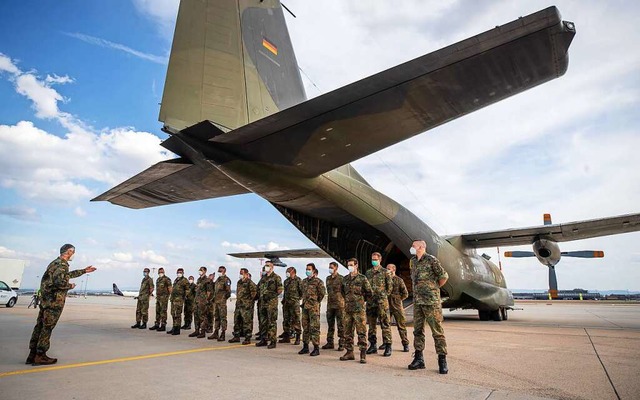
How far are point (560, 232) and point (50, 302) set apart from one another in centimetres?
1427

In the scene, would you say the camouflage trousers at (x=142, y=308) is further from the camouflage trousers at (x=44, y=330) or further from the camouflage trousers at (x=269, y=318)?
the camouflage trousers at (x=44, y=330)

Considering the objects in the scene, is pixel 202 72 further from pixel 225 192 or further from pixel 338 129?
pixel 225 192

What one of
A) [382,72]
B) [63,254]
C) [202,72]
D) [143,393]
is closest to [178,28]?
[202,72]

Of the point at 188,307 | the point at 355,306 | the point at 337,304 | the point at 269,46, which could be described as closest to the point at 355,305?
the point at 355,306

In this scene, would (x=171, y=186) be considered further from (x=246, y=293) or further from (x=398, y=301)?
(x=398, y=301)

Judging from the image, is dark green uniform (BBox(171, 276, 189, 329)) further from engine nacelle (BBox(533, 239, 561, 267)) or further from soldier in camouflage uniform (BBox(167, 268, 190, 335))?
engine nacelle (BBox(533, 239, 561, 267))

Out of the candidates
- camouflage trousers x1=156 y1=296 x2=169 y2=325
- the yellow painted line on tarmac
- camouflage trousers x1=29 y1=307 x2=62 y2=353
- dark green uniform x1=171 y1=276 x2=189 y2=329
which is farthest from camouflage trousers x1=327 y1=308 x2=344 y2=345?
camouflage trousers x1=156 y1=296 x2=169 y2=325

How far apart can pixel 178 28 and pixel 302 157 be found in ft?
8.97

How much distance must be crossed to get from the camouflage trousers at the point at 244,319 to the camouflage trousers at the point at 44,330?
3.26 metres

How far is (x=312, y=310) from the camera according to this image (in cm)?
639

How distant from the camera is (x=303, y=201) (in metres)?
8.66

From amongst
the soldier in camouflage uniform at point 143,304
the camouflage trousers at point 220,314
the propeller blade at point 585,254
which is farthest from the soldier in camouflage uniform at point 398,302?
the propeller blade at point 585,254

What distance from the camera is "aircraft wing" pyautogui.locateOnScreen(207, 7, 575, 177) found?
410 centimetres

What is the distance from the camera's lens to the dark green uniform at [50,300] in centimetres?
498
